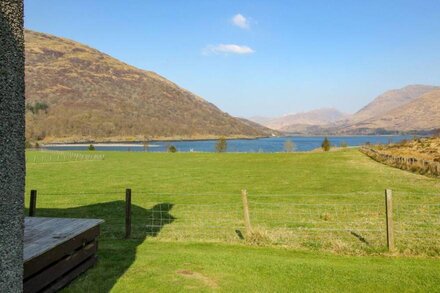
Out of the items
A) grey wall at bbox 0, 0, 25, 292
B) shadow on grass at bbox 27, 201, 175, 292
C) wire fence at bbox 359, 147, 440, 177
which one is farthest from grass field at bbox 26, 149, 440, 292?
wire fence at bbox 359, 147, 440, 177

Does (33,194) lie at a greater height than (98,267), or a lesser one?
greater

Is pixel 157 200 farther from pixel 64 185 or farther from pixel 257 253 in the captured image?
pixel 257 253

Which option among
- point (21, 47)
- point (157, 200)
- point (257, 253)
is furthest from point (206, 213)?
point (21, 47)

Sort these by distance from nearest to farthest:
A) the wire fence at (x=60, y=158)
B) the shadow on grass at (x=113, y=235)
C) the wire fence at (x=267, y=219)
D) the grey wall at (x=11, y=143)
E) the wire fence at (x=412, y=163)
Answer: the grey wall at (x=11, y=143) < the shadow on grass at (x=113, y=235) < the wire fence at (x=267, y=219) < the wire fence at (x=412, y=163) < the wire fence at (x=60, y=158)

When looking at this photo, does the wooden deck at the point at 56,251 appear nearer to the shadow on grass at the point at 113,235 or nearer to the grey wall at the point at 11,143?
the shadow on grass at the point at 113,235

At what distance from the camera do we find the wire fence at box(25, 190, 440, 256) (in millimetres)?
13242

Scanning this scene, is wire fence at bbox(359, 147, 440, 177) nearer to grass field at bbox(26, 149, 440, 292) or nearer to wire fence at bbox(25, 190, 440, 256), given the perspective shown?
grass field at bbox(26, 149, 440, 292)

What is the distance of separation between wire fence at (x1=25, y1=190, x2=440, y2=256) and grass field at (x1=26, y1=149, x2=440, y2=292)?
0.14ft

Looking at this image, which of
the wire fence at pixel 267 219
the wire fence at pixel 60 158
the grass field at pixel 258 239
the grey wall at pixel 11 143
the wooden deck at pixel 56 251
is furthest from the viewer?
the wire fence at pixel 60 158

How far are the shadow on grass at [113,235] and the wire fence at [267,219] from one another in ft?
0.15

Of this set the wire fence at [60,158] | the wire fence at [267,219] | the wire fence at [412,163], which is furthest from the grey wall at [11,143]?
the wire fence at [60,158]

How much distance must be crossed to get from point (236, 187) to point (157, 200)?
755 cm

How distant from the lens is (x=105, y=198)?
23.5 m

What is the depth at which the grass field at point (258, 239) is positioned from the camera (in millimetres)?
9250
